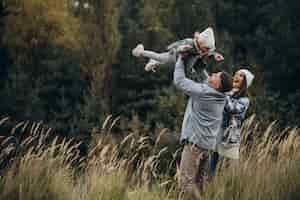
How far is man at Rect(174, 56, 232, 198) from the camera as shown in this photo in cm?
569

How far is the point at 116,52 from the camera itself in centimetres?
2191

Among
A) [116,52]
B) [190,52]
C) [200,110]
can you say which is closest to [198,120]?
[200,110]

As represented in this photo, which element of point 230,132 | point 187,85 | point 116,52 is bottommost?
point 230,132

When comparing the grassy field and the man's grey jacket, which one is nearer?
the grassy field

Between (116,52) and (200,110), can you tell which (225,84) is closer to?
(200,110)

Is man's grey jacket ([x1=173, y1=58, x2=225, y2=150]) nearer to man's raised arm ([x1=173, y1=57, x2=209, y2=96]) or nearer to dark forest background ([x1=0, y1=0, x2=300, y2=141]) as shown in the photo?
man's raised arm ([x1=173, y1=57, x2=209, y2=96])

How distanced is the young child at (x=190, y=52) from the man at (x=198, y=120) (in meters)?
0.10

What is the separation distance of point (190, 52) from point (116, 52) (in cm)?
1624

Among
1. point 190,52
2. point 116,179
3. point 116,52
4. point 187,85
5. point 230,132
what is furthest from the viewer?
point 116,52

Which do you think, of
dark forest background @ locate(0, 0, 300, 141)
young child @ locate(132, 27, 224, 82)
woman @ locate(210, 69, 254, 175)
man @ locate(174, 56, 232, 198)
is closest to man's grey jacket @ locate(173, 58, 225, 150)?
man @ locate(174, 56, 232, 198)

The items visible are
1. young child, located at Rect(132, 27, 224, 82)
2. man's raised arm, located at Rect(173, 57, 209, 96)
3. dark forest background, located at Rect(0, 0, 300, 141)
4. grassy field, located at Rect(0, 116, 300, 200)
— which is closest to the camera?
grassy field, located at Rect(0, 116, 300, 200)

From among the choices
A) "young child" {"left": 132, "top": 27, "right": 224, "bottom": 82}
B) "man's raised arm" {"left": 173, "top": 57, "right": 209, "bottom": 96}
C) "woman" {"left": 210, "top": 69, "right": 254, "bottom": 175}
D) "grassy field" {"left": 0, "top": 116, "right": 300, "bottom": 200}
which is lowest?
"grassy field" {"left": 0, "top": 116, "right": 300, "bottom": 200}

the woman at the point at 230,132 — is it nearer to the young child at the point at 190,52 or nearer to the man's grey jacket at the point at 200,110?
the man's grey jacket at the point at 200,110

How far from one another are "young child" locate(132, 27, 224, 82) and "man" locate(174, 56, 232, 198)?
10cm
